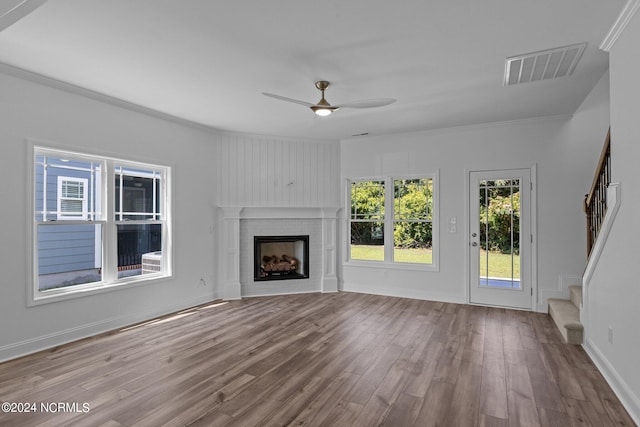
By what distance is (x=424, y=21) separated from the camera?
2.45m

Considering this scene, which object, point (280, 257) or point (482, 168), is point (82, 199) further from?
point (482, 168)

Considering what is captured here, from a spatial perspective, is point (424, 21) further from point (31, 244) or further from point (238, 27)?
point (31, 244)

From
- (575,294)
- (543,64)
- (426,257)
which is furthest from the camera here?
(426,257)

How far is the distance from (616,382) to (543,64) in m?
2.73

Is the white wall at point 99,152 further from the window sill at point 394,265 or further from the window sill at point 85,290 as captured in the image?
the window sill at point 394,265

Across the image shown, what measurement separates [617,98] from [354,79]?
2.20 meters

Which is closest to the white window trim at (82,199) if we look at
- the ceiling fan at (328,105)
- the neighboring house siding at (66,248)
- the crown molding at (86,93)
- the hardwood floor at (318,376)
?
the neighboring house siding at (66,248)

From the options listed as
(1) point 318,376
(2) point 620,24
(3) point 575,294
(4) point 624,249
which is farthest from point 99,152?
(3) point 575,294

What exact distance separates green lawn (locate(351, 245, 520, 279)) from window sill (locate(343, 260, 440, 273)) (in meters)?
0.07

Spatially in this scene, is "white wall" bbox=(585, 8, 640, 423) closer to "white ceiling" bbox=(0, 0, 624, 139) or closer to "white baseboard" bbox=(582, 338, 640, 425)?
"white baseboard" bbox=(582, 338, 640, 425)

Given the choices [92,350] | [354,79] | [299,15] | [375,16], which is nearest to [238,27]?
[299,15]

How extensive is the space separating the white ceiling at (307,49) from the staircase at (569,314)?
2.43m

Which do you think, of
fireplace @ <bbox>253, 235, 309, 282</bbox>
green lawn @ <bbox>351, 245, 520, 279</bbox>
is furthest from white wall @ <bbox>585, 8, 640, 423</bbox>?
fireplace @ <bbox>253, 235, 309, 282</bbox>

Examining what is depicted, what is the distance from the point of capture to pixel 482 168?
17.0 feet
